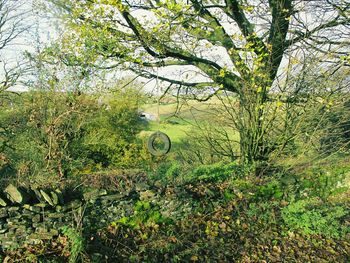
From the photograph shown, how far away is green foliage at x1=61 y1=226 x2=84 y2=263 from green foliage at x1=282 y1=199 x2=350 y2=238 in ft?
11.9

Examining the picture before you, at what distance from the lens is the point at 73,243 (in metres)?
4.52

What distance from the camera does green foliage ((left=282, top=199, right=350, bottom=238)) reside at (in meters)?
5.99

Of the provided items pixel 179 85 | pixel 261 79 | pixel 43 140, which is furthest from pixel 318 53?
pixel 43 140

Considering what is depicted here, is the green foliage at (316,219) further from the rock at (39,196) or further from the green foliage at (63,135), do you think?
the green foliage at (63,135)

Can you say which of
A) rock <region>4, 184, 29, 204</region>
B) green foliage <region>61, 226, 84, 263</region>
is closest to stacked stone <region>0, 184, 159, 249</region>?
rock <region>4, 184, 29, 204</region>

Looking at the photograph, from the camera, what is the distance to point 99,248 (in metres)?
4.89

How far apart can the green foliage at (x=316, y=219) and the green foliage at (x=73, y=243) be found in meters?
3.64

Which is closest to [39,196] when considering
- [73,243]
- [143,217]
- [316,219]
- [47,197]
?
[47,197]

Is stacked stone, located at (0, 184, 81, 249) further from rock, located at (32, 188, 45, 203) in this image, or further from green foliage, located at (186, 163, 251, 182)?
green foliage, located at (186, 163, 251, 182)

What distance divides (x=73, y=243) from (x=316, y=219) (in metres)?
4.05

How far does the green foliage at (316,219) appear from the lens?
599 centimetres

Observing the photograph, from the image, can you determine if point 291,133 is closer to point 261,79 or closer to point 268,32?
point 261,79

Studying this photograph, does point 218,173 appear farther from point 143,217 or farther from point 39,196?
point 39,196

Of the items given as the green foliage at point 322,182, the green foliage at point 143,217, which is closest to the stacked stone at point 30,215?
the green foliage at point 143,217
